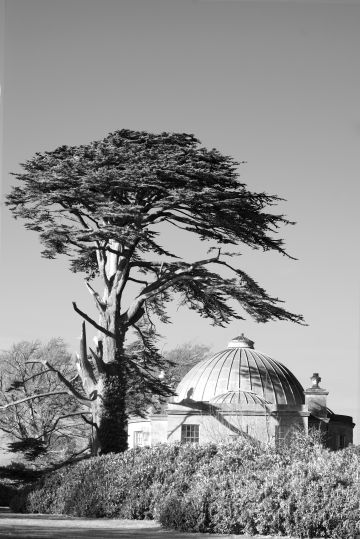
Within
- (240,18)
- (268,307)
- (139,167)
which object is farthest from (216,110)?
(268,307)

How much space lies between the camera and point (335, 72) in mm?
16797

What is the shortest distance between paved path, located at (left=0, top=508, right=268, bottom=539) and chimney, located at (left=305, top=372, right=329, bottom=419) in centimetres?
1554

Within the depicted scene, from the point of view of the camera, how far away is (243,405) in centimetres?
2895

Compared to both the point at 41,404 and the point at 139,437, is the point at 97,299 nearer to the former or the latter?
the point at 139,437

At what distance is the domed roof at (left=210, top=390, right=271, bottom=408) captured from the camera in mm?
29547

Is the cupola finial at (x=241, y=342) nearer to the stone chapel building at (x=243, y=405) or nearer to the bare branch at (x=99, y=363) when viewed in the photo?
the stone chapel building at (x=243, y=405)

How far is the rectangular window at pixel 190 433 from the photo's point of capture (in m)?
29.8

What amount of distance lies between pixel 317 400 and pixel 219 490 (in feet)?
57.1

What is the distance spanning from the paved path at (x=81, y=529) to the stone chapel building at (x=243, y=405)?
1245cm

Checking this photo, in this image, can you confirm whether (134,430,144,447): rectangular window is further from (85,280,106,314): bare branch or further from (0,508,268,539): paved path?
(0,508,268,539): paved path

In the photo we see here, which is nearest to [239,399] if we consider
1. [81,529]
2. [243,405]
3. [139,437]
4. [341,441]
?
[243,405]

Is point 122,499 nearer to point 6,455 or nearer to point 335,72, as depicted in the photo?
point 335,72

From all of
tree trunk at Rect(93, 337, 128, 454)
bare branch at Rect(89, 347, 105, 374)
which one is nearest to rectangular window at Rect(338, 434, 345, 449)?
tree trunk at Rect(93, 337, 128, 454)

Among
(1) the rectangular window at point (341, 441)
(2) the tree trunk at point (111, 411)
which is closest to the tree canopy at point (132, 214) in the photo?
(2) the tree trunk at point (111, 411)
